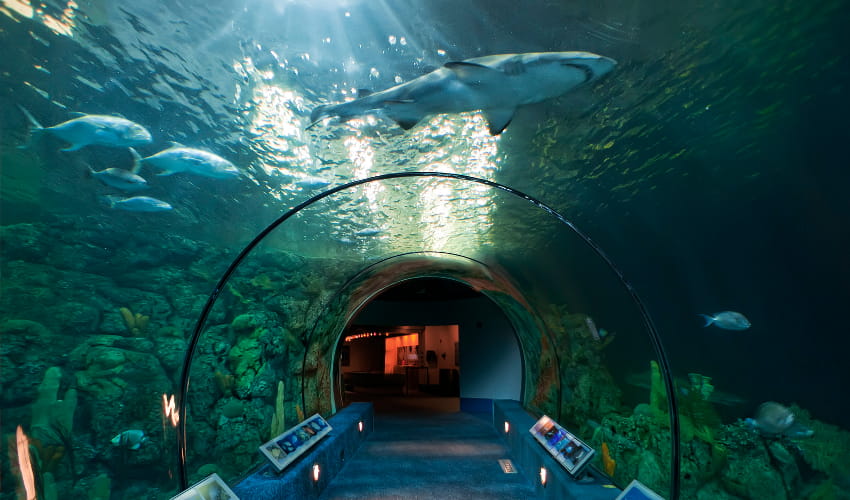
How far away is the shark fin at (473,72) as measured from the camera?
129 inches

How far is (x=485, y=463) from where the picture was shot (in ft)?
27.7

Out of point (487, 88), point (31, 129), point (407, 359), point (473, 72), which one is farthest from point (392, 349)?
point (473, 72)

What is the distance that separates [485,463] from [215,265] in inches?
277

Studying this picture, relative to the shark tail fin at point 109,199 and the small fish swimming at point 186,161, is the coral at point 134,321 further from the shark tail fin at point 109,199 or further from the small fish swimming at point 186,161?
the small fish swimming at point 186,161

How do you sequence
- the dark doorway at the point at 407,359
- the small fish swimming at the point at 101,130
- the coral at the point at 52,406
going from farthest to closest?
the dark doorway at the point at 407,359 < the coral at the point at 52,406 < the small fish swimming at the point at 101,130

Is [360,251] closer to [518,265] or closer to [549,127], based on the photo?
[518,265]

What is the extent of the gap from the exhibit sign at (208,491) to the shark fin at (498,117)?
14.8 ft

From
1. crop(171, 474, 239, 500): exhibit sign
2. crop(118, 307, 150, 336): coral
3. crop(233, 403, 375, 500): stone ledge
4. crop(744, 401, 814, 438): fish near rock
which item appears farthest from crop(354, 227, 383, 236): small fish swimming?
crop(744, 401, 814, 438): fish near rock

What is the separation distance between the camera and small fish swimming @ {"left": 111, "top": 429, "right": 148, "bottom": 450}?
20.8 ft

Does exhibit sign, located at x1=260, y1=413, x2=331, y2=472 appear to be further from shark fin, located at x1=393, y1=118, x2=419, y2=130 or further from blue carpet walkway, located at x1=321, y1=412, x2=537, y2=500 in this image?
shark fin, located at x1=393, y1=118, x2=419, y2=130

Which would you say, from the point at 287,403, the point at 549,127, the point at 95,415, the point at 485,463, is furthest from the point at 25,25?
the point at 485,463

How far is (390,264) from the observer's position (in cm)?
1093

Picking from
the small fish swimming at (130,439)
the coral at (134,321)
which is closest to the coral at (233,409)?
the small fish swimming at (130,439)

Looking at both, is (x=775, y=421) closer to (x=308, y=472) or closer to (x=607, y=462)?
(x=607, y=462)
